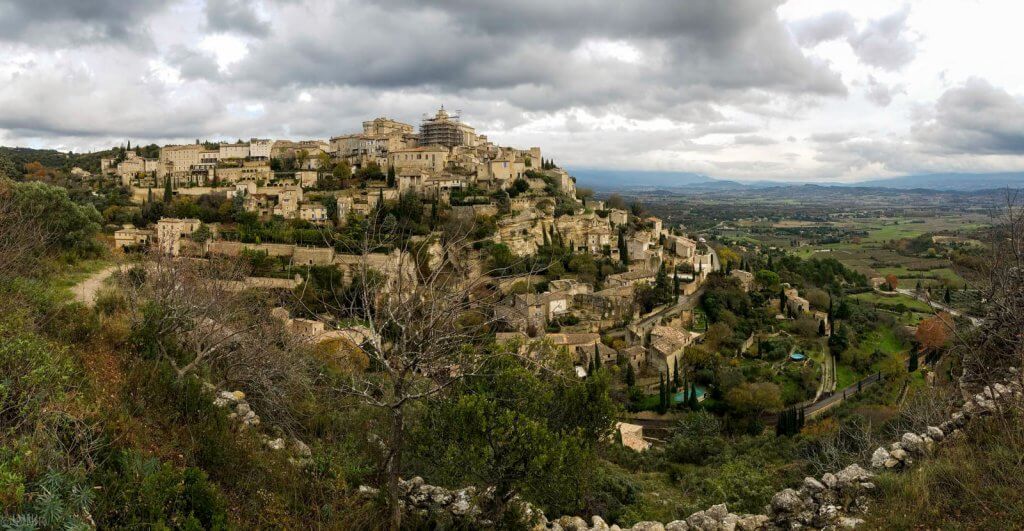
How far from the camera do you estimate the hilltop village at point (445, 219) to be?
34344 mm

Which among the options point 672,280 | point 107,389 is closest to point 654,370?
point 672,280

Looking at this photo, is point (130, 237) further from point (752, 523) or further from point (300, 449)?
point (752, 523)

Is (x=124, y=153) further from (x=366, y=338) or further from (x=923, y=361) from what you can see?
(x=923, y=361)

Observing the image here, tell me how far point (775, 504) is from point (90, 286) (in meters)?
17.0

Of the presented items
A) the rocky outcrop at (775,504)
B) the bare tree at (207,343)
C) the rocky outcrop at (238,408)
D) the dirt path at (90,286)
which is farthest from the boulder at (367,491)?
the dirt path at (90,286)

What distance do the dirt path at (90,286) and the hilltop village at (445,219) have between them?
29.5ft

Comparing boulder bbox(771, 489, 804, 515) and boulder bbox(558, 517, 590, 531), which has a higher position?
boulder bbox(771, 489, 804, 515)

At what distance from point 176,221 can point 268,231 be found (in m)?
6.09

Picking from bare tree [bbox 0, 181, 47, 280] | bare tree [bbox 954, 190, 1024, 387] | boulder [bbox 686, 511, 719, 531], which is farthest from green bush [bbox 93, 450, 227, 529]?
bare tree [bbox 954, 190, 1024, 387]

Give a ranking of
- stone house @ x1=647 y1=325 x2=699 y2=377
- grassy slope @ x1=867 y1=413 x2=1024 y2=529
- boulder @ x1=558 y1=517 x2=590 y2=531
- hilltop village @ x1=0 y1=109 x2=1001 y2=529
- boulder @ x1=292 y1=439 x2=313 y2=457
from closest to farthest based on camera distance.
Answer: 1. grassy slope @ x1=867 y1=413 x2=1024 y2=529
2. hilltop village @ x1=0 y1=109 x2=1001 y2=529
3. boulder @ x1=558 y1=517 x2=590 y2=531
4. boulder @ x1=292 y1=439 x2=313 y2=457
5. stone house @ x1=647 y1=325 x2=699 y2=377

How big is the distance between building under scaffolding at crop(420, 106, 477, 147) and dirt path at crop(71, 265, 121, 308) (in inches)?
1964

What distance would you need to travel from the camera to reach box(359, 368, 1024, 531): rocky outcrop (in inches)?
253

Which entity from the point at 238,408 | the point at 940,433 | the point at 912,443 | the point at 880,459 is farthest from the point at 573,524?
the point at 238,408

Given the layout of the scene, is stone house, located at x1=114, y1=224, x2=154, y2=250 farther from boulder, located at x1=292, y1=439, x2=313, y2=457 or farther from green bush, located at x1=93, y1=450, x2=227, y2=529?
green bush, located at x1=93, y1=450, x2=227, y2=529
